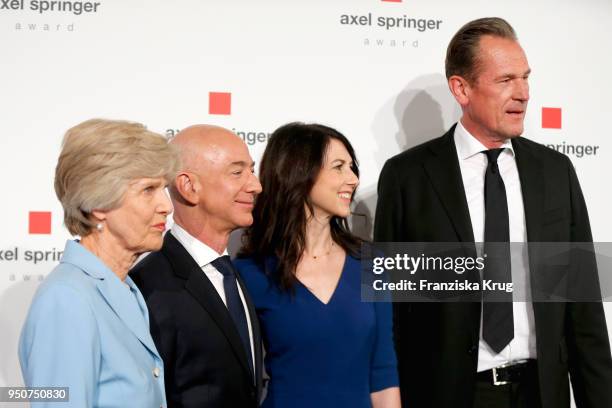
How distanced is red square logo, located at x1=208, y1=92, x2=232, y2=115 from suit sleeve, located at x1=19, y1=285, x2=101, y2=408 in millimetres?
1713

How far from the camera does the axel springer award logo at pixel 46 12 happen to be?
128 inches

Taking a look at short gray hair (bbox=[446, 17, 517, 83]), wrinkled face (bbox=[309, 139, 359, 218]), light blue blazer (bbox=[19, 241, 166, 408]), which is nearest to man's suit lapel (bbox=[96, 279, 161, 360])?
light blue blazer (bbox=[19, 241, 166, 408])

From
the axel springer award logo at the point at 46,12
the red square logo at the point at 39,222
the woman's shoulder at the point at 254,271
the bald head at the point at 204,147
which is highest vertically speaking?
the axel springer award logo at the point at 46,12

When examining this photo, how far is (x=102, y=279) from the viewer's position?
1946 mm

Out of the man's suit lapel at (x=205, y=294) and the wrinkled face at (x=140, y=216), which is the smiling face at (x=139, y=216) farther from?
the man's suit lapel at (x=205, y=294)

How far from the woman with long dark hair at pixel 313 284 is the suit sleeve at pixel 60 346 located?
83 centimetres

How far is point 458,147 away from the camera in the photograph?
3.00m

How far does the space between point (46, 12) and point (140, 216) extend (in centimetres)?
165

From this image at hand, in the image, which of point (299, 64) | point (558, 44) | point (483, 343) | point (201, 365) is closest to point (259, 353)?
point (201, 365)

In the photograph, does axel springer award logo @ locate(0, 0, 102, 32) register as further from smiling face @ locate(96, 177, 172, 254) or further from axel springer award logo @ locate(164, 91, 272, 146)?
smiling face @ locate(96, 177, 172, 254)

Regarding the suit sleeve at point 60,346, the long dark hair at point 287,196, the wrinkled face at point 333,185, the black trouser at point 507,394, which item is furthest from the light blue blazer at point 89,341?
the black trouser at point 507,394

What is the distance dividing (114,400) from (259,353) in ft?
2.16

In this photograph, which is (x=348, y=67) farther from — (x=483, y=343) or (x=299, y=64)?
(x=483, y=343)

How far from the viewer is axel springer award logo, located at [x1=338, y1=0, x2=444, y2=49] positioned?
11.6 feet
